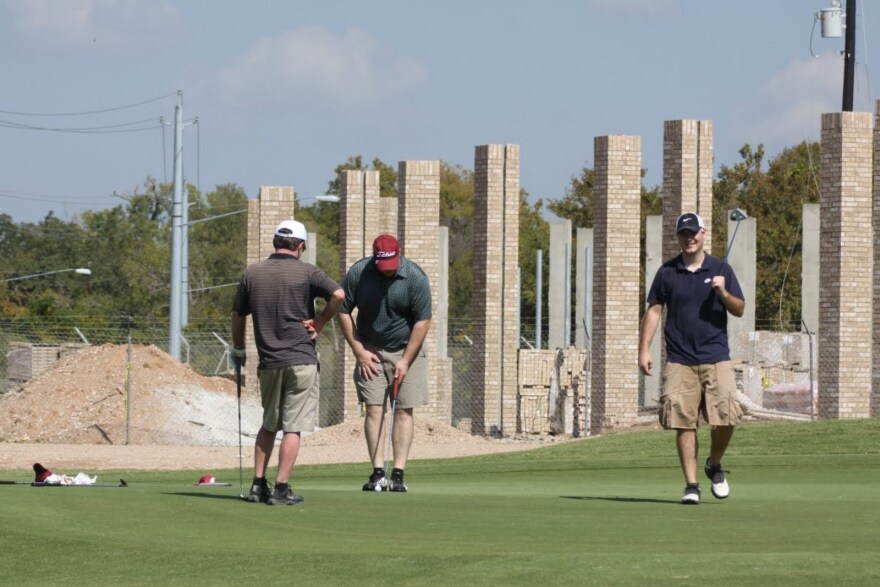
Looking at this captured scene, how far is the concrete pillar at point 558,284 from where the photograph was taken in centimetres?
3472

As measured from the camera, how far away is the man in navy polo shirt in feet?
36.4

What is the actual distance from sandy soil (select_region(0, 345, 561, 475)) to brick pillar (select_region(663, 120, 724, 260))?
15.3 ft

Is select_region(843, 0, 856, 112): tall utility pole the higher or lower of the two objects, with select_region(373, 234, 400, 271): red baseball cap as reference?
higher

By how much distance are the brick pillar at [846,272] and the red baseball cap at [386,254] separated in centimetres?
1584

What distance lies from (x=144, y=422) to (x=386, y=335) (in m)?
19.6

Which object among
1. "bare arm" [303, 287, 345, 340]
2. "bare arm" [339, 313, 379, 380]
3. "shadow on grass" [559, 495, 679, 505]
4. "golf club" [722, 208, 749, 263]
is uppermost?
"golf club" [722, 208, 749, 263]

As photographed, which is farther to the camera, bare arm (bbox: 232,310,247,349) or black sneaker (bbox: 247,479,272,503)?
bare arm (bbox: 232,310,247,349)

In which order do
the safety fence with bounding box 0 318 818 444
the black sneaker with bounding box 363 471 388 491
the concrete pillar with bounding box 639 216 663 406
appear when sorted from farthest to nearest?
the concrete pillar with bounding box 639 216 663 406 → the safety fence with bounding box 0 318 818 444 → the black sneaker with bounding box 363 471 388 491

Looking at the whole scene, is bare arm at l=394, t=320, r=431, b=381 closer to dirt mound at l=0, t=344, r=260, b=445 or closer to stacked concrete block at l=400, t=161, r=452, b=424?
stacked concrete block at l=400, t=161, r=452, b=424

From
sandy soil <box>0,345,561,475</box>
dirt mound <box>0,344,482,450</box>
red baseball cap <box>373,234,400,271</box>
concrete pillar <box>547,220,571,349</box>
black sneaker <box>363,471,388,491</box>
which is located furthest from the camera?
concrete pillar <box>547,220,571,349</box>

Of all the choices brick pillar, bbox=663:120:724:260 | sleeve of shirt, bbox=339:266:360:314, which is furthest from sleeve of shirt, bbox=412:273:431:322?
brick pillar, bbox=663:120:724:260

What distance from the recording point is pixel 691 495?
10.8 m

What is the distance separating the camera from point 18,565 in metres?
7.59

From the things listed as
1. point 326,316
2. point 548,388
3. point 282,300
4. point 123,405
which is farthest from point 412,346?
point 123,405
